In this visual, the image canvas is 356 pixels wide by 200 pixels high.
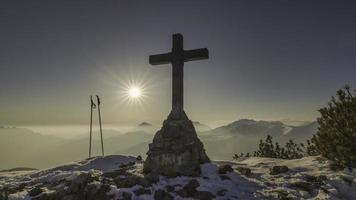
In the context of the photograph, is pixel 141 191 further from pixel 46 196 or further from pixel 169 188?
pixel 46 196

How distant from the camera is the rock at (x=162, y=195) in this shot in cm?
1237

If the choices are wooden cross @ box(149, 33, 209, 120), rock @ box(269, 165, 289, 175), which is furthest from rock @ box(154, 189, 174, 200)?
rock @ box(269, 165, 289, 175)

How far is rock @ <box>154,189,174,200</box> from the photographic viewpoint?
12367 millimetres

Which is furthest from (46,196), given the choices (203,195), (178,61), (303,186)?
(303,186)

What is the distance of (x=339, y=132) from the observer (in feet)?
51.6

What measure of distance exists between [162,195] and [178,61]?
812cm

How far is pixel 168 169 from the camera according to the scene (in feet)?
50.6

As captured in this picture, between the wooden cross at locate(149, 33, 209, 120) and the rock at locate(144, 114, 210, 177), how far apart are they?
1.93 ft

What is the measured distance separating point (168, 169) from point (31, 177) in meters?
11.0

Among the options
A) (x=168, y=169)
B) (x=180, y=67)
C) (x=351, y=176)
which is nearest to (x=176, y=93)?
(x=180, y=67)

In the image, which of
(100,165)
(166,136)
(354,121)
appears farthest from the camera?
(100,165)

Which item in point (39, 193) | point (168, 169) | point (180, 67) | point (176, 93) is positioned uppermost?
point (180, 67)

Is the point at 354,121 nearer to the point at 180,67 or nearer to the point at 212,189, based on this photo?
the point at 212,189

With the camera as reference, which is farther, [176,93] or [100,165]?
[100,165]
